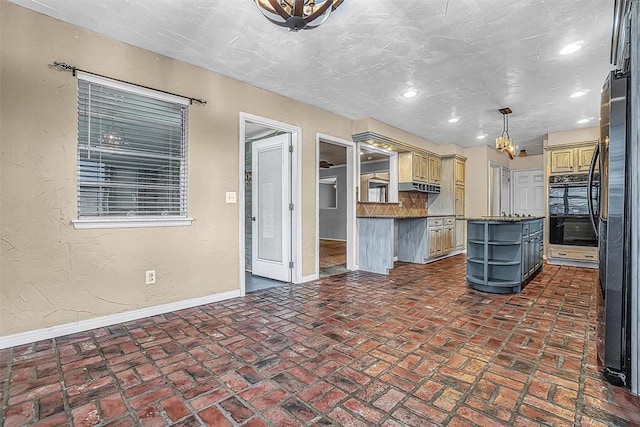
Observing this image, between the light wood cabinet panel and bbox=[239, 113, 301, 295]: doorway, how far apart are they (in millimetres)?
3630

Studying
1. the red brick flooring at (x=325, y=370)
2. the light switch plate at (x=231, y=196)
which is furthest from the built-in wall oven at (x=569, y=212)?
the light switch plate at (x=231, y=196)

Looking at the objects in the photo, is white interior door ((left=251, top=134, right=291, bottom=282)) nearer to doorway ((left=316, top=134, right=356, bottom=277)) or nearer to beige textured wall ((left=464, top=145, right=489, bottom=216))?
doorway ((left=316, top=134, right=356, bottom=277))

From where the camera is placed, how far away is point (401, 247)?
20.6 feet

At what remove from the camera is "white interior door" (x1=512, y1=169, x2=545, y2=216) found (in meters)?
7.94

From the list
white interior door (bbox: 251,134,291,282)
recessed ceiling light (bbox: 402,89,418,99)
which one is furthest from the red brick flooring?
recessed ceiling light (bbox: 402,89,418,99)

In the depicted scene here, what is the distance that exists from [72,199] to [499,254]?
4.65 m

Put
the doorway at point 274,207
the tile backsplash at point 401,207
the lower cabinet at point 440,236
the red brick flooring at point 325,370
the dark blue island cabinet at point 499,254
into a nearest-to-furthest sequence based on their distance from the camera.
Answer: the red brick flooring at point 325,370 → the dark blue island cabinet at point 499,254 → the doorway at point 274,207 → the tile backsplash at point 401,207 → the lower cabinet at point 440,236

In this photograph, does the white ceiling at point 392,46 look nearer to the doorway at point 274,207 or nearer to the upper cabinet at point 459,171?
the doorway at point 274,207

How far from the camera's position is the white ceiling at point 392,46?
234 cm

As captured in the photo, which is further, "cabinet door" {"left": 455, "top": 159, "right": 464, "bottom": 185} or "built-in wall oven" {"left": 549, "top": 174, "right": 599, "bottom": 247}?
"cabinet door" {"left": 455, "top": 159, "right": 464, "bottom": 185}

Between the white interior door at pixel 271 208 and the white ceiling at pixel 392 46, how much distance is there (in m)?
0.89

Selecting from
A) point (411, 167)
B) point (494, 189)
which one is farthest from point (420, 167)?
point (494, 189)

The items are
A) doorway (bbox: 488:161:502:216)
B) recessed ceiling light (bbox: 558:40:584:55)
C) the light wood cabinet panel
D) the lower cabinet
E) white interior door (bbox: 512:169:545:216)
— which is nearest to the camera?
recessed ceiling light (bbox: 558:40:584:55)

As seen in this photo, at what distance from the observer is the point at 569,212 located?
5.68m
